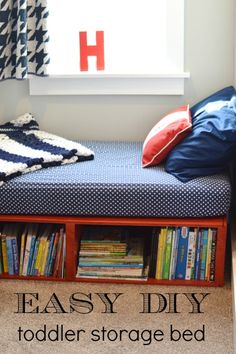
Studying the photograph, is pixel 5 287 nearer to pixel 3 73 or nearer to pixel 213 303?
pixel 213 303

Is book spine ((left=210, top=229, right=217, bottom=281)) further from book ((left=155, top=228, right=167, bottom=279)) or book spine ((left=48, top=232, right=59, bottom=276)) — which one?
book spine ((left=48, top=232, right=59, bottom=276))

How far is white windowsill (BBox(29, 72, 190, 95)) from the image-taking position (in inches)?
119

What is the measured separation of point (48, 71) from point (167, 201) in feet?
3.71

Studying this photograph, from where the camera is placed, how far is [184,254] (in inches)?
95.8

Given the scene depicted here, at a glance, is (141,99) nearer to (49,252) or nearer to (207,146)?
(207,146)

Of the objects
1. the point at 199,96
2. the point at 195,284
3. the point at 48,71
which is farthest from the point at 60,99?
the point at 195,284

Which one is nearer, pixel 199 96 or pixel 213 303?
pixel 213 303

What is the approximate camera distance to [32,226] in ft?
8.45

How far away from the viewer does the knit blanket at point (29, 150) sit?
8.30 feet

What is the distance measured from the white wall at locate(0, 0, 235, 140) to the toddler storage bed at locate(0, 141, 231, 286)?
0.67 m

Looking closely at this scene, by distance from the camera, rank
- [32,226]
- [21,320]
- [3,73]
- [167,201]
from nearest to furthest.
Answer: [21,320], [167,201], [32,226], [3,73]

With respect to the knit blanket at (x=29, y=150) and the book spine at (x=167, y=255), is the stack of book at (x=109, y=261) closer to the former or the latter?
the book spine at (x=167, y=255)

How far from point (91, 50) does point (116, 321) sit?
1579 mm

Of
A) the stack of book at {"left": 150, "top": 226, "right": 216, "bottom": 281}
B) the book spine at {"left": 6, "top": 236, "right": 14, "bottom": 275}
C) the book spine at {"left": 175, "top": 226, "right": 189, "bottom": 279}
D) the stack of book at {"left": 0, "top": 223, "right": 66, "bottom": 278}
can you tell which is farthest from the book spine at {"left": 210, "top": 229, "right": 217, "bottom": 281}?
the book spine at {"left": 6, "top": 236, "right": 14, "bottom": 275}
